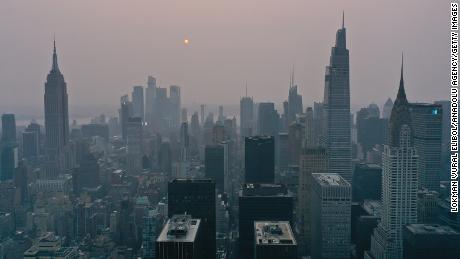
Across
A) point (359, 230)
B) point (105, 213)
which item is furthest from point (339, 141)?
point (105, 213)

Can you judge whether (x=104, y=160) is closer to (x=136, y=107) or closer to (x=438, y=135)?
(x=136, y=107)

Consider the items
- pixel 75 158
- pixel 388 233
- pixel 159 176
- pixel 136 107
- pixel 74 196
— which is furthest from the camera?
pixel 136 107

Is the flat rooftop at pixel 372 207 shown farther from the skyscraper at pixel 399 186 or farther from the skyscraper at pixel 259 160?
the skyscraper at pixel 259 160

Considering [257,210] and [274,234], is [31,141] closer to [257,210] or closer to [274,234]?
[257,210]

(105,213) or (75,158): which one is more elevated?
(75,158)

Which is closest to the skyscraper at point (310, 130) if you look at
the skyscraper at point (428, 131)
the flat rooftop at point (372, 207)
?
the flat rooftop at point (372, 207)

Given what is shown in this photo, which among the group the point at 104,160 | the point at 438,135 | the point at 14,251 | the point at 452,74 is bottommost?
the point at 14,251
